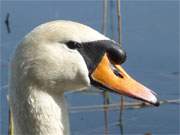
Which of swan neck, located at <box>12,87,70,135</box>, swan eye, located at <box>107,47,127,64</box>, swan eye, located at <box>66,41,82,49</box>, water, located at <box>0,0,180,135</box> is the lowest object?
water, located at <box>0,0,180,135</box>

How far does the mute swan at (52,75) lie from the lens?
8.46 feet

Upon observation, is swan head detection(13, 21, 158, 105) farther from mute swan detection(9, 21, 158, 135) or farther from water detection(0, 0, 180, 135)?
water detection(0, 0, 180, 135)

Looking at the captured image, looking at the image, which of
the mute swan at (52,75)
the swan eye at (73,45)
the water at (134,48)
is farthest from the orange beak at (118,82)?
the water at (134,48)

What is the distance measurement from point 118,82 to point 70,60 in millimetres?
203

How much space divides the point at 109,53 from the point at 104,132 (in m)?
2.39

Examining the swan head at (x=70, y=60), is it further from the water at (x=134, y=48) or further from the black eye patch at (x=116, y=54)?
the water at (x=134, y=48)

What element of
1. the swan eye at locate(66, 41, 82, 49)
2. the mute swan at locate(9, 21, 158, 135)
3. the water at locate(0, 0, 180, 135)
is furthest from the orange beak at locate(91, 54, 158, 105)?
the water at locate(0, 0, 180, 135)

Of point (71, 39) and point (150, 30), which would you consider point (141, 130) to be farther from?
point (71, 39)

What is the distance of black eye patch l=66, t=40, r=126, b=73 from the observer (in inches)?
103

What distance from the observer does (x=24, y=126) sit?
103 inches

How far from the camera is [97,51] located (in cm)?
267

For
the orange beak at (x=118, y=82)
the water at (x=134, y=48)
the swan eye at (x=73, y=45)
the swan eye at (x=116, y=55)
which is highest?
the swan eye at (x=73, y=45)

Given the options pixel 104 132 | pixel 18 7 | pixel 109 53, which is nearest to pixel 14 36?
pixel 18 7

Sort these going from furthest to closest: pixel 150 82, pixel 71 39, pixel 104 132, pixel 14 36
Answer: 1. pixel 14 36
2. pixel 150 82
3. pixel 104 132
4. pixel 71 39
